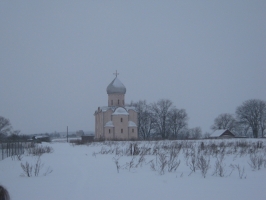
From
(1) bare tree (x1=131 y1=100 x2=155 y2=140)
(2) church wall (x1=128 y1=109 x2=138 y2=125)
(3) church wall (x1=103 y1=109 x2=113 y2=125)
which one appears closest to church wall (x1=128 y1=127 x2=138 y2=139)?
(2) church wall (x1=128 y1=109 x2=138 y2=125)

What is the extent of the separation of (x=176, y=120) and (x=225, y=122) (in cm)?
1388

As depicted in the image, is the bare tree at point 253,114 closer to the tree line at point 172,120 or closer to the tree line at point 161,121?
the tree line at point 172,120

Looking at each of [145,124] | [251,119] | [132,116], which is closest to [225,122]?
[251,119]

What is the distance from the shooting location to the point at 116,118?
49188 millimetres

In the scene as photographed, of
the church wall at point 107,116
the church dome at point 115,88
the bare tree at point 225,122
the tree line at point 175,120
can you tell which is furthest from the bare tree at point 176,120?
the church wall at point 107,116

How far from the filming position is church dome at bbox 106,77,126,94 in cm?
5188

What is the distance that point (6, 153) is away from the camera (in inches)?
790

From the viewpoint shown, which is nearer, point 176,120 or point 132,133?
point 132,133

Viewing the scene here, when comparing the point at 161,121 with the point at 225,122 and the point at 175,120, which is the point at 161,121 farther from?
the point at 225,122

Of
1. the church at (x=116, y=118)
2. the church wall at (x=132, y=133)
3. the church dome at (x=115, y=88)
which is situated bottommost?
the church wall at (x=132, y=133)

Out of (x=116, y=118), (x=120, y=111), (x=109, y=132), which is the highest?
(x=120, y=111)

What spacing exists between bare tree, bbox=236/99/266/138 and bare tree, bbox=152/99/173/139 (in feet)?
46.9

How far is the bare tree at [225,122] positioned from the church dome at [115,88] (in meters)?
28.9

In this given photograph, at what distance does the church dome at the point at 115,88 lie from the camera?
51.9m
